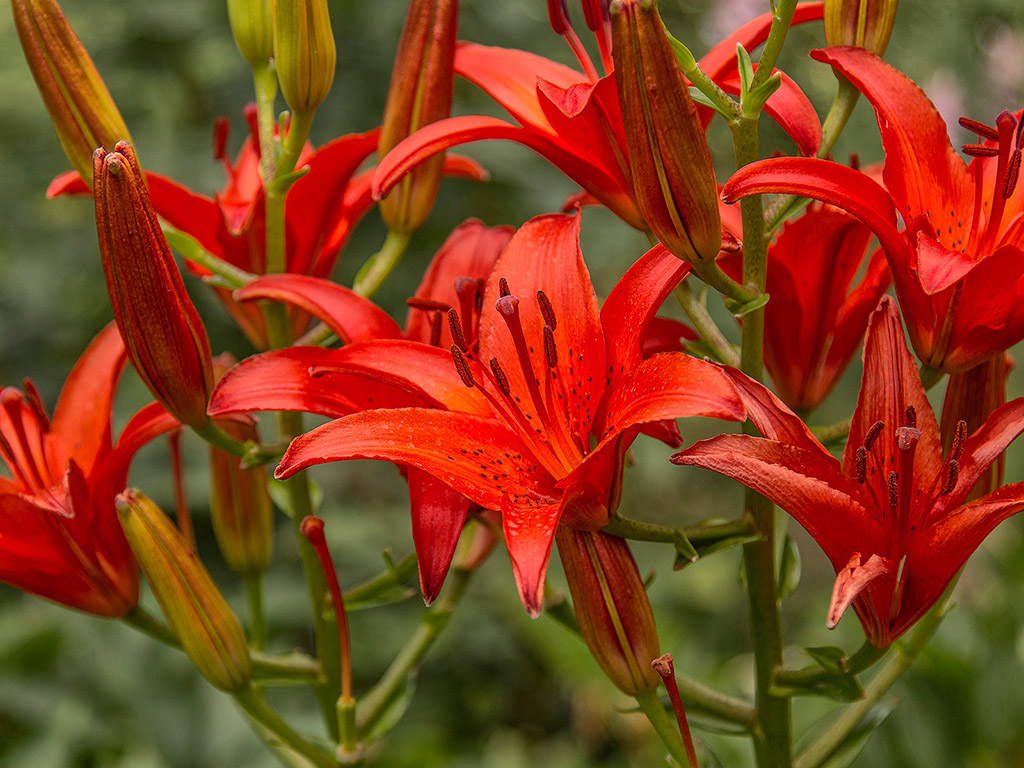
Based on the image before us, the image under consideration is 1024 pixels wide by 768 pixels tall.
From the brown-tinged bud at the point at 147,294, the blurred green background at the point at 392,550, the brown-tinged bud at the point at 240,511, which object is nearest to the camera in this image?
the brown-tinged bud at the point at 147,294

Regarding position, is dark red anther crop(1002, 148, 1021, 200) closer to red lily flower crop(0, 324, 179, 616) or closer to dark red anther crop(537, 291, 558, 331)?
dark red anther crop(537, 291, 558, 331)

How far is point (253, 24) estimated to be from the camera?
0.85 metres

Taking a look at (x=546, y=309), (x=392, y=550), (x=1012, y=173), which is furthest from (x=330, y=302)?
(x=392, y=550)

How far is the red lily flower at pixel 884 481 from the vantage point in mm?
599

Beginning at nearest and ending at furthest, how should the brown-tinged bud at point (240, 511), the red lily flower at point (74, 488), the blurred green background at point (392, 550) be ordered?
the red lily flower at point (74, 488) < the brown-tinged bud at point (240, 511) < the blurred green background at point (392, 550)

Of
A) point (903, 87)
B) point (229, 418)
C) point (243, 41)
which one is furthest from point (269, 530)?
point (903, 87)

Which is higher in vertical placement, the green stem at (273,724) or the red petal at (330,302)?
the red petal at (330,302)

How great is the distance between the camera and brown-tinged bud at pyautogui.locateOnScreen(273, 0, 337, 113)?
790 millimetres

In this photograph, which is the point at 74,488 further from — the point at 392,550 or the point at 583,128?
the point at 392,550

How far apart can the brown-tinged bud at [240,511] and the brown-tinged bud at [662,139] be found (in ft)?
1.46

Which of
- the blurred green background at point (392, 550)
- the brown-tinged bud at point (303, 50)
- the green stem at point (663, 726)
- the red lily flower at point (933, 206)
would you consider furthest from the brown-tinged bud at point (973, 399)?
the blurred green background at point (392, 550)

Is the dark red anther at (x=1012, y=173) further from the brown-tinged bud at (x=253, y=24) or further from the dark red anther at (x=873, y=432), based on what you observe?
the brown-tinged bud at (x=253, y=24)

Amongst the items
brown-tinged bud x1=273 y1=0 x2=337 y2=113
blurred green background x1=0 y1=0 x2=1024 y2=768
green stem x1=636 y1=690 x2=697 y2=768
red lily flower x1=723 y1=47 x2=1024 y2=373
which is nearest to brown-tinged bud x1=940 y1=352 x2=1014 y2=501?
red lily flower x1=723 y1=47 x2=1024 y2=373

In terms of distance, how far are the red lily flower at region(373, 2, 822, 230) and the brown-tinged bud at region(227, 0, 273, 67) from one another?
20cm
